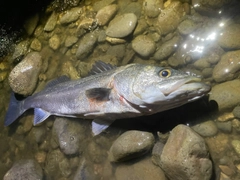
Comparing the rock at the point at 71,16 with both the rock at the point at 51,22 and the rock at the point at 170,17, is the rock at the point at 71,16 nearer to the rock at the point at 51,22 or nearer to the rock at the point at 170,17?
the rock at the point at 51,22

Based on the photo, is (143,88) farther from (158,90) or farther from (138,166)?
(138,166)

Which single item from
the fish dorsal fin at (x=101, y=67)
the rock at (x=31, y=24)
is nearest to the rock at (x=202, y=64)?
the fish dorsal fin at (x=101, y=67)

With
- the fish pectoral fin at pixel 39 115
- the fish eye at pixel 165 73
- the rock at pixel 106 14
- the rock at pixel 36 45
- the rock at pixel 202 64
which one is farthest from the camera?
the rock at pixel 36 45

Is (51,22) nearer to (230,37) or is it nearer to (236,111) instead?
(230,37)

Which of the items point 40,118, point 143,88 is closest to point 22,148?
point 40,118

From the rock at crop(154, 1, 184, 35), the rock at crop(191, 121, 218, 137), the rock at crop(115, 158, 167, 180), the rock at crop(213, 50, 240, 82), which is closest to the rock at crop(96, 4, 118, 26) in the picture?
the rock at crop(154, 1, 184, 35)
